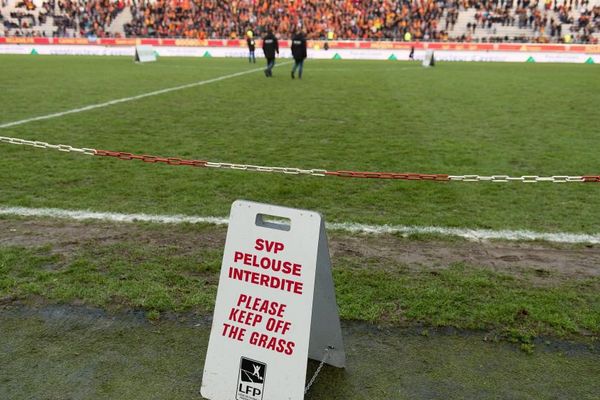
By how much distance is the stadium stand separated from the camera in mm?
39219

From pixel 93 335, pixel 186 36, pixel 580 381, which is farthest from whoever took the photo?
pixel 186 36

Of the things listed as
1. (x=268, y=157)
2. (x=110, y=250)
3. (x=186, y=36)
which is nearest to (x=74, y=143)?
(x=268, y=157)

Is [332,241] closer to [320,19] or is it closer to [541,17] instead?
[320,19]

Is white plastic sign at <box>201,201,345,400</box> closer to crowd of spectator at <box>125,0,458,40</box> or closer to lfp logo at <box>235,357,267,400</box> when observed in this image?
lfp logo at <box>235,357,267,400</box>

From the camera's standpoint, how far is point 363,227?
486cm

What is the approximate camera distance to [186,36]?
42.1 meters

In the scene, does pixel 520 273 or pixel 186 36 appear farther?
pixel 186 36

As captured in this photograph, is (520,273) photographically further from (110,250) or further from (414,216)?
(110,250)

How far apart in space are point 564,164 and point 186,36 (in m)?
39.1

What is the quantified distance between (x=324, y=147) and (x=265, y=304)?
603 centimetres

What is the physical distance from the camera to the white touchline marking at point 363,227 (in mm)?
4645

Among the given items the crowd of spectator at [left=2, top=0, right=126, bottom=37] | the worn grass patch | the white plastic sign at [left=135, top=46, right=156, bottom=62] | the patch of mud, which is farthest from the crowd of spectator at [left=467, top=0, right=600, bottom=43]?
the worn grass patch

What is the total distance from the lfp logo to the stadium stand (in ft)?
129

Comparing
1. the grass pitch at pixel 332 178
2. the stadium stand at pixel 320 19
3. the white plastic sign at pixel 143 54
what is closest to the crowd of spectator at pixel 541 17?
the stadium stand at pixel 320 19
